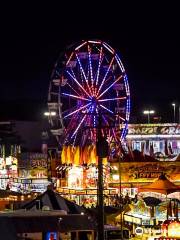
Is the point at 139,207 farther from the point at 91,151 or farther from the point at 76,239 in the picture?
the point at 91,151

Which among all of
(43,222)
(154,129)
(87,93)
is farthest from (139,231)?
(154,129)

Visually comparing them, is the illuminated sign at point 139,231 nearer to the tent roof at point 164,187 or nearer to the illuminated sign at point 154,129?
the tent roof at point 164,187

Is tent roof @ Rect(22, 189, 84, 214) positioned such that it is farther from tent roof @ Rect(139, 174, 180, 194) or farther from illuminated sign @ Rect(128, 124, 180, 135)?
illuminated sign @ Rect(128, 124, 180, 135)

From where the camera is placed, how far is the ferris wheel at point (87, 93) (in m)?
38.7

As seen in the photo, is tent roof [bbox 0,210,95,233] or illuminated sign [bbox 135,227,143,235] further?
illuminated sign [bbox 135,227,143,235]

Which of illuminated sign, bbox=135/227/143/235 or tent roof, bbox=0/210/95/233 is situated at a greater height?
tent roof, bbox=0/210/95/233

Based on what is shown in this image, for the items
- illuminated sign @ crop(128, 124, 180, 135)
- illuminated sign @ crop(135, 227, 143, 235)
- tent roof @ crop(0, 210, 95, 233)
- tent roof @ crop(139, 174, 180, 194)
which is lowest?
illuminated sign @ crop(135, 227, 143, 235)

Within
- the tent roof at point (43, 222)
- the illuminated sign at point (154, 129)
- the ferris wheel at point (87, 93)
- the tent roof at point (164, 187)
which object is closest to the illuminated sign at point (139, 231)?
the tent roof at point (164, 187)

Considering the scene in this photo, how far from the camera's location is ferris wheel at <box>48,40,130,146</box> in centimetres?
3869

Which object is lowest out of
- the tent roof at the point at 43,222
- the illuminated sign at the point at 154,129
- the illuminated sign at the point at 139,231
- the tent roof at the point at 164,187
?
the illuminated sign at the point at 139,231

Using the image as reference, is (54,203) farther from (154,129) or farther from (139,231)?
(154,129)

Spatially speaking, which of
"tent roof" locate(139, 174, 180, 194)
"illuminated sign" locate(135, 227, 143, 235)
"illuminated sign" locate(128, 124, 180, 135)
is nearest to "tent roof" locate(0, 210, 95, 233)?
"illuminated sign" locate(135, 227, 143, 235)

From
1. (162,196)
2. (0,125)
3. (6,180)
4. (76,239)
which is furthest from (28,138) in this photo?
(76,239)

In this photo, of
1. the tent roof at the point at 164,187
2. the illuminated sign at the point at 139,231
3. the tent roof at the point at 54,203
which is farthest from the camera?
the tent roof at the point at 164,187
